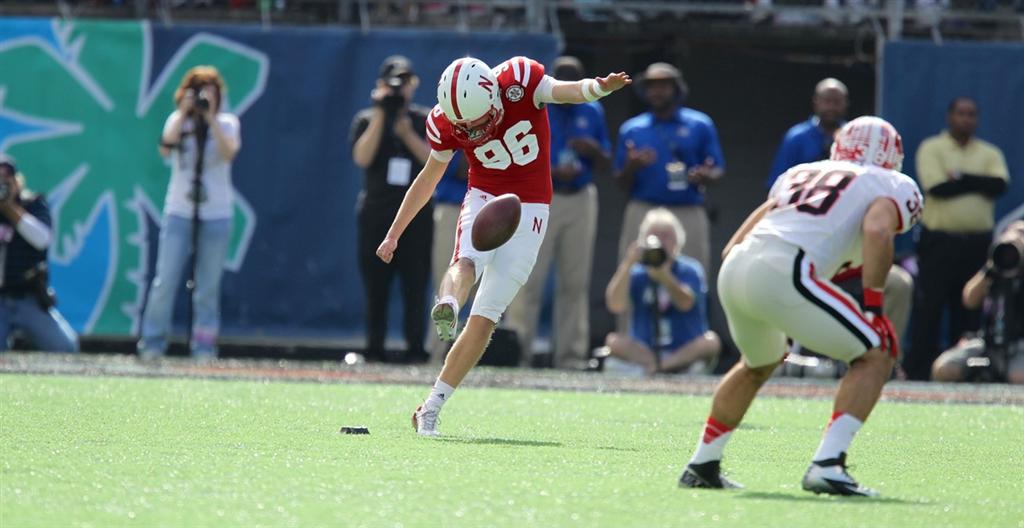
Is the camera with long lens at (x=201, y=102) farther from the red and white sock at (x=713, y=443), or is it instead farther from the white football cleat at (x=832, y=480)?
the white football cleat at (x=832, y=480)

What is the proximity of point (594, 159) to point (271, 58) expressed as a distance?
2.98 metres

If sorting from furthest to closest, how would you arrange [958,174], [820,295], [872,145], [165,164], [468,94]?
[165,164]
[958,174]
[468,94]
[872,145]
[820,295]

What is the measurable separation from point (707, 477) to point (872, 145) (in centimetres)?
129

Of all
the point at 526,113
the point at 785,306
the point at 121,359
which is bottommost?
the point at 121,359

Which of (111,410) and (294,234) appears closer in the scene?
(111,410)

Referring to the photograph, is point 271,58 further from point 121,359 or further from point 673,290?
point 673,290

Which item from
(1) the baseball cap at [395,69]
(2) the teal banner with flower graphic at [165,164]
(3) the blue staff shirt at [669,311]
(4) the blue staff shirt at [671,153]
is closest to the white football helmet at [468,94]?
(3) the blue staff shirt at [669,311]

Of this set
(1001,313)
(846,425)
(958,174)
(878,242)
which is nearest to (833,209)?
(878,242)

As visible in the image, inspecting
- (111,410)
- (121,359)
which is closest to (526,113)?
(111,410)

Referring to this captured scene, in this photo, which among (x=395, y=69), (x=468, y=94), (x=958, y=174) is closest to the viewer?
(x=468, y=94)

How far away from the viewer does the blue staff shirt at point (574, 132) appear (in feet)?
42.6

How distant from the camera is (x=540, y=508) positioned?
5.09 m

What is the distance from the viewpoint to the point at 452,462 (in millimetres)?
6289

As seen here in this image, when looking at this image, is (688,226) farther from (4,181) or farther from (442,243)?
(4,181)
